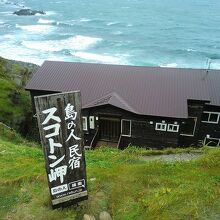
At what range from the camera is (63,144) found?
752cm

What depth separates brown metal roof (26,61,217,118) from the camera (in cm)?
2028

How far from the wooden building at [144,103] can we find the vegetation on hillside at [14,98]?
4118mm

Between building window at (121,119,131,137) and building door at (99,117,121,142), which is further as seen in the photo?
building door at (99,117,121,142)

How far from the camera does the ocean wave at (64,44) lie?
62125 millimetres

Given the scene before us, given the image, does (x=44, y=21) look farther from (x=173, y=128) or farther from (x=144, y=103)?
(x=173, y=128)

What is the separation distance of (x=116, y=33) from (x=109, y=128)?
189 feet

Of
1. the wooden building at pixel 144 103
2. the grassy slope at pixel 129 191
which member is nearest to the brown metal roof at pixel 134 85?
the wooden building at pixel 144 103

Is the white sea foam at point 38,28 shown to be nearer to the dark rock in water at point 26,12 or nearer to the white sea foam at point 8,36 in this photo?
the white sea foam at point 8,36

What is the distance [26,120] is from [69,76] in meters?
6.22

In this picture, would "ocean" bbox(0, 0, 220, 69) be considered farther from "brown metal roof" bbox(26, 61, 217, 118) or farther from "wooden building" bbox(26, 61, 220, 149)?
"wooden building" bbox(26, 61, 220, 149)

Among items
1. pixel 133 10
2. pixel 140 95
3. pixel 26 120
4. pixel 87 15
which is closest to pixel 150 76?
pixel 140 95

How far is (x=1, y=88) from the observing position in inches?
1089

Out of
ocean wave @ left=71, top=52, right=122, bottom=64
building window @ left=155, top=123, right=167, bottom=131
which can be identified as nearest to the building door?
building window @ left=155, top=123, right=167, bottom=131

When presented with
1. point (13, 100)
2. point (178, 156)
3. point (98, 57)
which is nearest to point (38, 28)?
point (98, 57)
